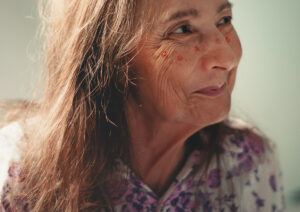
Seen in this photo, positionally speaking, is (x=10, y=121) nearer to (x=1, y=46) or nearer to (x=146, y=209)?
(x=1, y=46)

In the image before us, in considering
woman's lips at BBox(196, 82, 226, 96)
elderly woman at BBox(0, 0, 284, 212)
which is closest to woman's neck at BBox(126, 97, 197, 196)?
elderly woman at BBox(0, 0, 284, 212)

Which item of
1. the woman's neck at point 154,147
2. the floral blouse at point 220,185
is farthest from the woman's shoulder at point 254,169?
the woman's neck at point 154,147

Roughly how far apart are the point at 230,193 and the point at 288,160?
37cm

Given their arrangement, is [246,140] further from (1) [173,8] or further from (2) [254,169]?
(1) [173,8]

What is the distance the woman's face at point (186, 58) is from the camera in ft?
2.15

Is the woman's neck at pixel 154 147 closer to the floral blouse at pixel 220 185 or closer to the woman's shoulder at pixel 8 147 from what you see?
the floral blouse at pixel 220 185

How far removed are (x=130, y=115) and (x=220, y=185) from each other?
28cm

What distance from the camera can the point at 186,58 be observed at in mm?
671

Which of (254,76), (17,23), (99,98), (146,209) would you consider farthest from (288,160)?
(17,23)

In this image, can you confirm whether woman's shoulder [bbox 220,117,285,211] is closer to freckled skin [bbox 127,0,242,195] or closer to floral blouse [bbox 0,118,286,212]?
floral blouse [bbox 0,118,286,212]

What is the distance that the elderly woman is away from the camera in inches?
26.5

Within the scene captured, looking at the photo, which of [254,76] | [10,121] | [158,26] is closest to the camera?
[158,26]

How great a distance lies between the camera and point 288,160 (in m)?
1.15

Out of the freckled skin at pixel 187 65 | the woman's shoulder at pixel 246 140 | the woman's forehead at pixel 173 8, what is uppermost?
the woman's forehead at pixel 173 8
